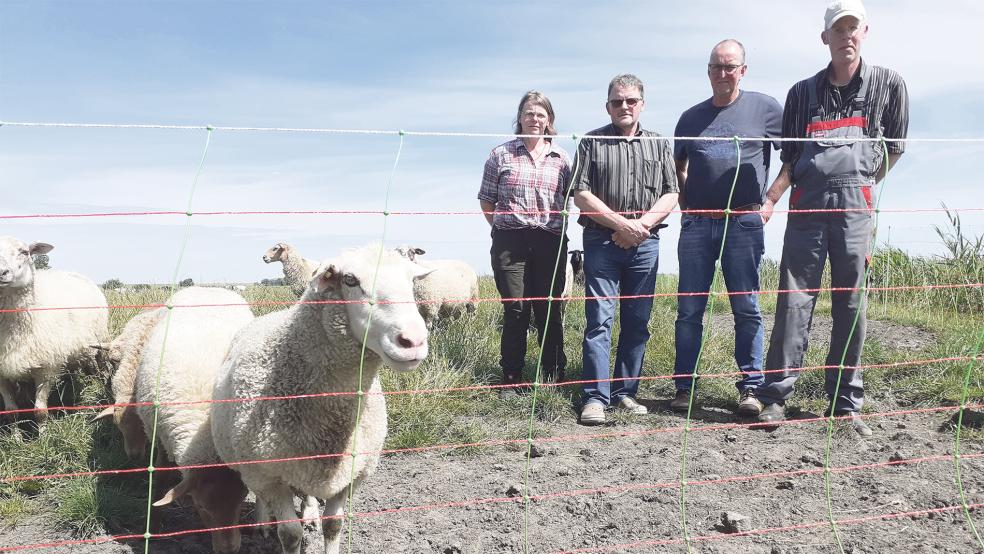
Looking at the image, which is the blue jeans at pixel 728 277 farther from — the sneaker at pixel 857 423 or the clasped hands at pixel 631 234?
the sneaker at pixel 857 423

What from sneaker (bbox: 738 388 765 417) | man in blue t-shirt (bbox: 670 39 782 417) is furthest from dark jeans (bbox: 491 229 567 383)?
sneaker (bbox: 738 388 765 417)

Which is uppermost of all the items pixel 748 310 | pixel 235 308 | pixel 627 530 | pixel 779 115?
pixel 779 115

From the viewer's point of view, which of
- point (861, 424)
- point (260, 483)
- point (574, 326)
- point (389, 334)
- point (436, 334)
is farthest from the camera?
point (574, 326)

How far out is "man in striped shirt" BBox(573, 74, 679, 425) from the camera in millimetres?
4891

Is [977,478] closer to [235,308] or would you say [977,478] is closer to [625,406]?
[625,406]

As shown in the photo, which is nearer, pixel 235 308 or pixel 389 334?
pixel 389 334

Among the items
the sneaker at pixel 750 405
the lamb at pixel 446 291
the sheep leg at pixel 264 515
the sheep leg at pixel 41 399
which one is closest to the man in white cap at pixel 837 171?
the sneaker at pixel 750 405

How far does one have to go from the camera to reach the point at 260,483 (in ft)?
10.9

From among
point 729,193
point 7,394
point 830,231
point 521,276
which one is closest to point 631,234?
point 729,193

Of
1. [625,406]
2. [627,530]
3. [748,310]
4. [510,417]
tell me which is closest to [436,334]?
[510,417]

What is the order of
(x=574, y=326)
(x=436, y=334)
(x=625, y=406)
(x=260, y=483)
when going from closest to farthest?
(x=260, y=483) < (x=625, y=406) < (x=436, y=334) < (x=574, y=326)

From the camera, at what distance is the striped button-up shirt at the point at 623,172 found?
4922 millimetres

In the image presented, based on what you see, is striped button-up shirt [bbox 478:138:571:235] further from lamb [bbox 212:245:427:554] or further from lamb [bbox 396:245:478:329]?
lamb [bbox 396:245:478:329]

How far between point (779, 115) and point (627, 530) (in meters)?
3.08
